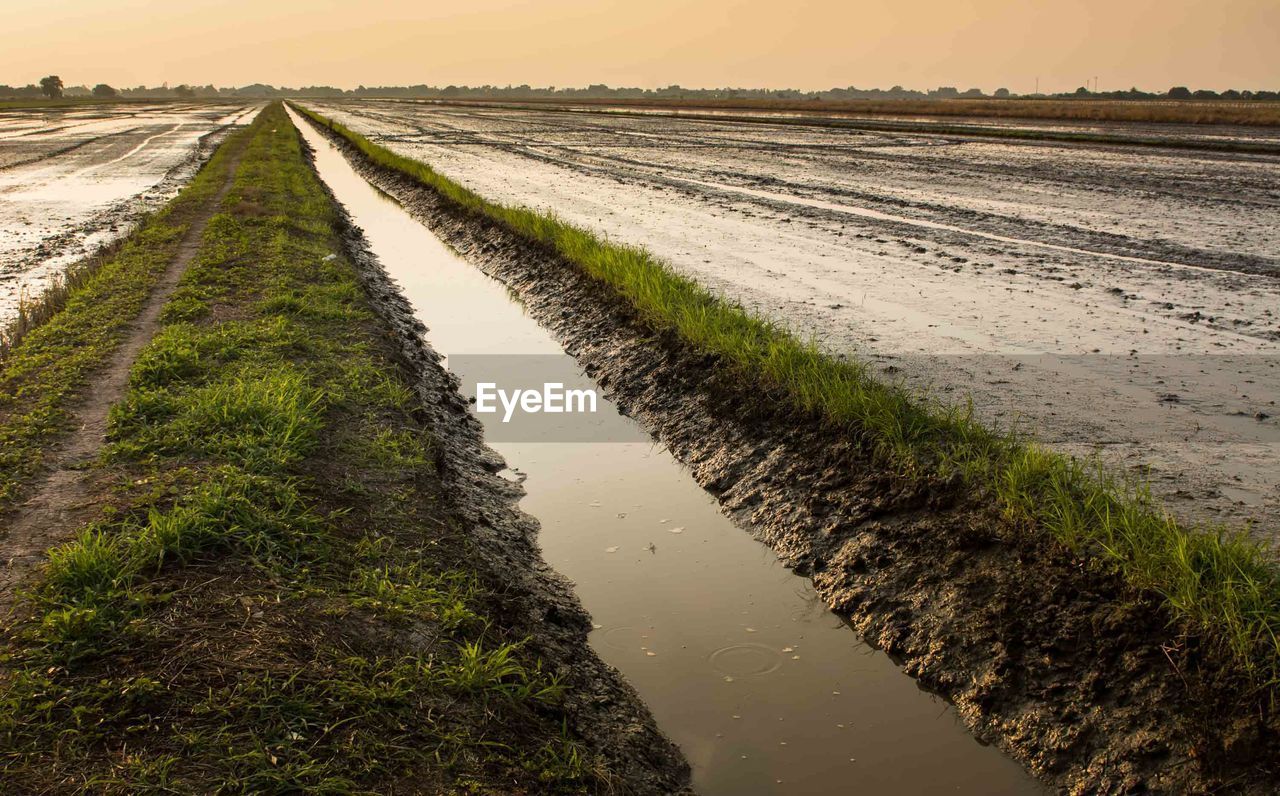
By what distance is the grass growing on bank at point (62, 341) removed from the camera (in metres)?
5.89

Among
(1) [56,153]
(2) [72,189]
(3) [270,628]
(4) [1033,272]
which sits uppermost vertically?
(1) [56,153]

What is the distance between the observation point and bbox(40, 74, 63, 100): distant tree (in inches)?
5979

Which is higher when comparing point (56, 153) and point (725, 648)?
point (56, 153)

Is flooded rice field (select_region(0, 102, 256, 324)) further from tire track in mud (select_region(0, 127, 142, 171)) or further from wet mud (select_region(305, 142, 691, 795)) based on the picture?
wet mud (select_region(305, 142, 691, 795))

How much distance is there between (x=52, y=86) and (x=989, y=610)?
18179 cm

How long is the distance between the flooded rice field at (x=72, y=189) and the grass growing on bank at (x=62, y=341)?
0.75 meters

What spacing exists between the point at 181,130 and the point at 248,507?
54.7m

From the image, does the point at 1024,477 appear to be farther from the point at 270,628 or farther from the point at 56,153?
the point at 56,153

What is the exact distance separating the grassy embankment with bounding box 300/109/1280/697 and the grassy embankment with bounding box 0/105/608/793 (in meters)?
2.49

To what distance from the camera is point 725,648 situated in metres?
4.73

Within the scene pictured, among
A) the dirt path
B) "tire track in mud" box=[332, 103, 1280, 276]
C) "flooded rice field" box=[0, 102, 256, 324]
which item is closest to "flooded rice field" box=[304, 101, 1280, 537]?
"tire track in mud" box=[332, 103, 1280, 276]

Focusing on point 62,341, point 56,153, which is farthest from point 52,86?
point 62,341

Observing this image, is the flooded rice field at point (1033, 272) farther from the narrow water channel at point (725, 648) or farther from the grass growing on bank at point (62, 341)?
the grass growing on bank at point (62, 341)

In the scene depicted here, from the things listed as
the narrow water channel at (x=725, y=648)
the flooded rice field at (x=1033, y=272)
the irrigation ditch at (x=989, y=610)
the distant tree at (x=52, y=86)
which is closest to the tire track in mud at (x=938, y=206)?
the flooded rice field at (x=1033, y=272)
